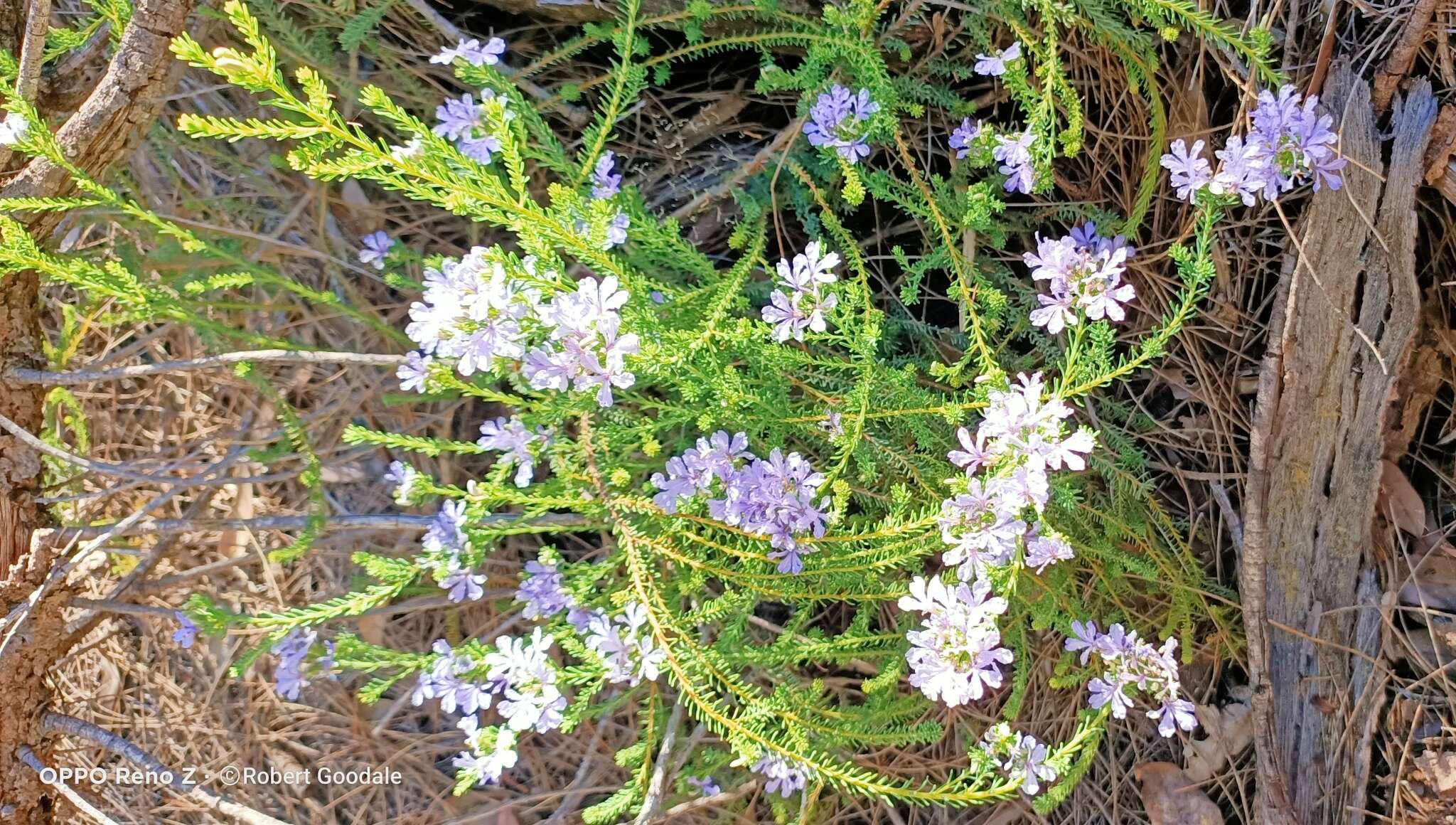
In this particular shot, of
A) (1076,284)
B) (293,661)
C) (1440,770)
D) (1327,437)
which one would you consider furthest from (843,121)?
(1440,770)

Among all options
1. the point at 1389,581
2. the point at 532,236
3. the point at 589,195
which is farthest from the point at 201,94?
the point at 1389,581

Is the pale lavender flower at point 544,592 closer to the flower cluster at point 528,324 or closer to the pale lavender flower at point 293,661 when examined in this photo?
the pale lavender flower at point 293,661

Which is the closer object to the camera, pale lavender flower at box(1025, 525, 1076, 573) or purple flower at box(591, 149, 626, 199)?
pale lavender flower at box(1025, 525, 1076, 573)

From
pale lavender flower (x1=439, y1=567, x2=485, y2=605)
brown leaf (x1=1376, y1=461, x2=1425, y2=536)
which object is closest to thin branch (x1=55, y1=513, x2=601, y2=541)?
pale lavender flower (x1=439, y1=567, x2=485, y2=605)

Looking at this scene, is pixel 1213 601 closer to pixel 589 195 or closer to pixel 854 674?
pixel 854 674

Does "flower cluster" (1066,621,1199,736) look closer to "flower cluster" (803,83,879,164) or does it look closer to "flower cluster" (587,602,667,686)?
"flower cluster" (587,602,667,686)

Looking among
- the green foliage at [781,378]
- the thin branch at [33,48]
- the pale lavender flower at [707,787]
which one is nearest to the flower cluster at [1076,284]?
the green foliage at [781,378]
